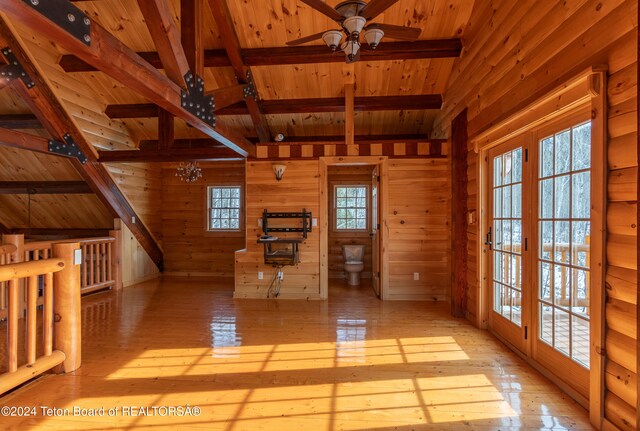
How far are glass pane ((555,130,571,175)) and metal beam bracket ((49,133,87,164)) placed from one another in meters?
5.70

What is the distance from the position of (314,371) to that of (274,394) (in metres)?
0.44

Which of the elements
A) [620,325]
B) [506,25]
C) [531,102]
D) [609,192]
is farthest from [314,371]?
[506,25]

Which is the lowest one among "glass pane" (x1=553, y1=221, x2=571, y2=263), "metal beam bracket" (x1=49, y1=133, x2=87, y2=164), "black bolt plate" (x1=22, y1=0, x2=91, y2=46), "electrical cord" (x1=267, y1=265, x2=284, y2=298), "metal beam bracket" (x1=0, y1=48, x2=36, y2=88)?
"electrical cord" (x1=267, y1=265, x2=284, y2=298)

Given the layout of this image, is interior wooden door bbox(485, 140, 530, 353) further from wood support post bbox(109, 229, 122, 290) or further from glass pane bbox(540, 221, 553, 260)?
wood support post bbox(109, 229, 122, 290)

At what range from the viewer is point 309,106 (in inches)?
198

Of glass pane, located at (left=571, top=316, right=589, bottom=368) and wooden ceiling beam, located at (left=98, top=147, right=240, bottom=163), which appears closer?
glass pane, located at (left=571, top=316, right=589, bottom=368)

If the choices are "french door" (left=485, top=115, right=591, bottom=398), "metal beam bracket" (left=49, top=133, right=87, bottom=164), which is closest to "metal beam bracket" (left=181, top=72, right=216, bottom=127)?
"metal beam bracket" (left=49, top=133, right=87, bottom=164)

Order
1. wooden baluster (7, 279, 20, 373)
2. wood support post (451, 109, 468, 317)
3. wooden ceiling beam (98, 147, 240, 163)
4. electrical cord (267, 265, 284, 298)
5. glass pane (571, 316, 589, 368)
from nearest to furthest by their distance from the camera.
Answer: glass pane (571, 316, 589, 368) < wooden baluster (7, 279, 20, 373) < wood support post (451, 109, 468, 317) < wooden ceiling beam (98, 147, 240, 163) < electrical cord (267, 265, 284, 298)

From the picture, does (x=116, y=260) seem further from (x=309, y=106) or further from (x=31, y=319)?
(x=309, y=106)

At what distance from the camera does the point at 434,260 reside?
4859mm

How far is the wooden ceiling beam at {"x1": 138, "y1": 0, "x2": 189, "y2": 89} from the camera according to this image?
2.27 metres

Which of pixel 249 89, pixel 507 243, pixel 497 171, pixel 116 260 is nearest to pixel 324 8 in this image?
pixel 497 171

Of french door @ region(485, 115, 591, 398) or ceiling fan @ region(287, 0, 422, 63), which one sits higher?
ceiling fan @ region(287, 0, 422, 63)

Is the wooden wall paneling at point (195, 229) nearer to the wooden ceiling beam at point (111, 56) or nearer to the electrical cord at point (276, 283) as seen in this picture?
the electrical cord at point (276, 283)
